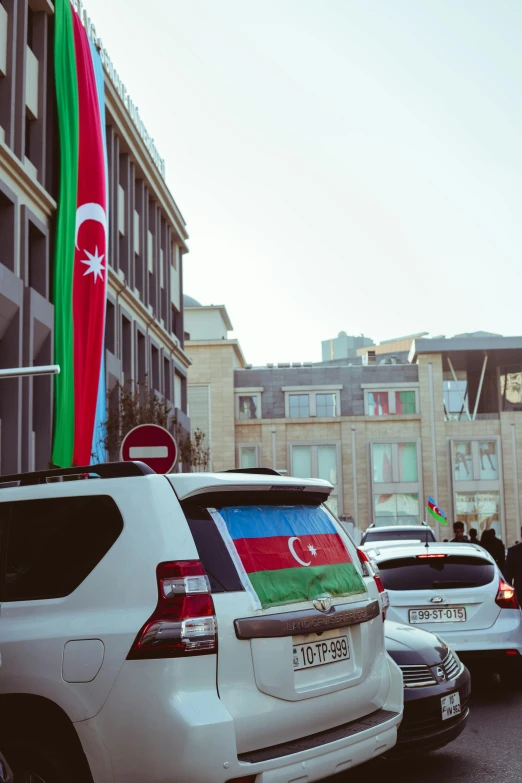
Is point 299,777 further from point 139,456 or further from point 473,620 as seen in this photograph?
point 139,456

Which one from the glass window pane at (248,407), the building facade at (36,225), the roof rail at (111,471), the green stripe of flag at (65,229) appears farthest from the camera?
the glass window pane at (248,407)

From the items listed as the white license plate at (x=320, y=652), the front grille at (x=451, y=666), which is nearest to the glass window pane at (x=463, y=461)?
the front grille at (x=451, y=666)

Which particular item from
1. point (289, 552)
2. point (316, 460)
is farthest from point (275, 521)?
point (316, 460)

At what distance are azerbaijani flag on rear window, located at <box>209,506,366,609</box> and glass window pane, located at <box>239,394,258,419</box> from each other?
66.4 meters

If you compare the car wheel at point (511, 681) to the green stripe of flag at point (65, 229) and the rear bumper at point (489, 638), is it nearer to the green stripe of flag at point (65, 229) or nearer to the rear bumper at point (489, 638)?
the rear bumper at point (489, 638)

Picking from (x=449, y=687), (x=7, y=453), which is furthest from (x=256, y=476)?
(x=7, y=453)

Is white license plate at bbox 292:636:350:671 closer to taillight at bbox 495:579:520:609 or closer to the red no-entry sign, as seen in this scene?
taillight at bbox 495:579:520:609

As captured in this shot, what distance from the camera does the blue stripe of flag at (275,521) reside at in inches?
170

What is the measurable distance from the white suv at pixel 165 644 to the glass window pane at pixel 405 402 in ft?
218

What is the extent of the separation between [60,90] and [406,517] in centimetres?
4701

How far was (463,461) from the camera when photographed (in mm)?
68062

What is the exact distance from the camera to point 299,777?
13.5 ft

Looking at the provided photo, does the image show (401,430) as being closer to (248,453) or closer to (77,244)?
(248,453)

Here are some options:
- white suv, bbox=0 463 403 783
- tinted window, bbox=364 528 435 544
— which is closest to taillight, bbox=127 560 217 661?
white suv, bbox=0 463 403 783
